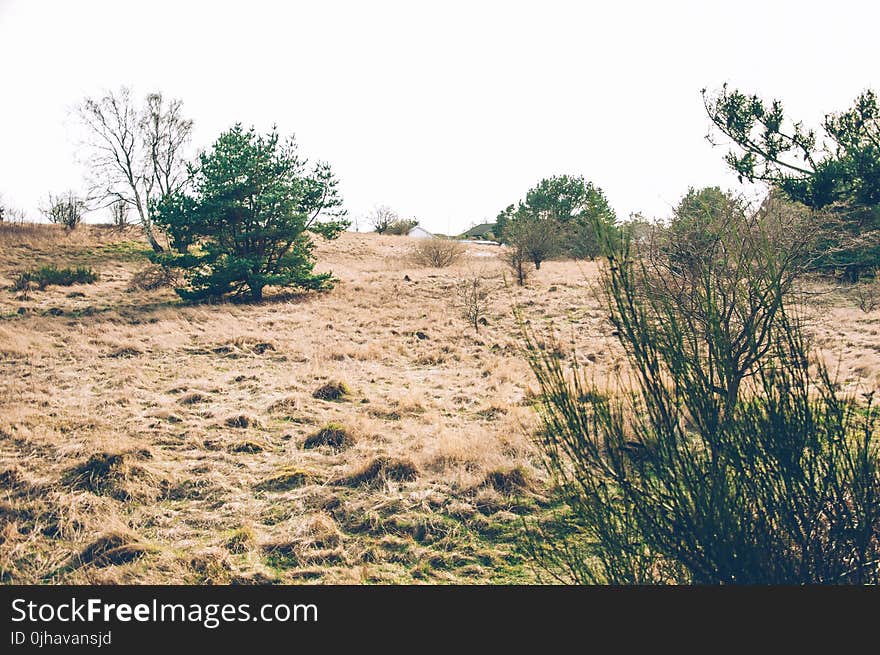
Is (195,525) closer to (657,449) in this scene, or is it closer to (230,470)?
(230,470)

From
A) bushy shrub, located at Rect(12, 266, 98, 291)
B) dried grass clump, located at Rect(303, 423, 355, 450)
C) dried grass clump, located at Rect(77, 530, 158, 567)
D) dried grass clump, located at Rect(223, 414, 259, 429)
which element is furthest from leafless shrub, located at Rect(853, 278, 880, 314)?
bushy shrub, located at Rect(12, 266, 98, 291)

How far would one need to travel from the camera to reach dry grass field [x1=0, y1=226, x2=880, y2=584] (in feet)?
14.0

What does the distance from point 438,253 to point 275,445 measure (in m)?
24.1

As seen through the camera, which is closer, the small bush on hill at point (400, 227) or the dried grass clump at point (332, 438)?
the dried grass clump at point (332, 438)

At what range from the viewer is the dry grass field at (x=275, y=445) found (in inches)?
169

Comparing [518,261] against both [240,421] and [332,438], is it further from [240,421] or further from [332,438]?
[332,438]

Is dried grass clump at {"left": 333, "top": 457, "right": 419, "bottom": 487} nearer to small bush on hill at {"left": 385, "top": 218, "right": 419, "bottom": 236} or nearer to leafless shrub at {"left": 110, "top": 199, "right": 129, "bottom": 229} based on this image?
leafless shrub at {"left": 110, "top": 199, "right": 129, "bottom": 229}

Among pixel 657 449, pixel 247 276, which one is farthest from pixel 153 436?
pixel 247 276

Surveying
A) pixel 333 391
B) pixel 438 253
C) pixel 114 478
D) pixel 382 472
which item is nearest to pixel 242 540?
pixel 382 472

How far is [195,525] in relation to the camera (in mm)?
4836

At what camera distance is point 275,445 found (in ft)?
22.5

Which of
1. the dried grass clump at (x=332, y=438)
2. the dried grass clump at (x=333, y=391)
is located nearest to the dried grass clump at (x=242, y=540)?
the dried grass clump at (x=332, y=438)

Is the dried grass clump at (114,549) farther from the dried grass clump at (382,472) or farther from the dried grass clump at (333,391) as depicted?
the dried grass clump at (333,391)

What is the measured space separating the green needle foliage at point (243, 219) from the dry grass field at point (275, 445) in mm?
4490
